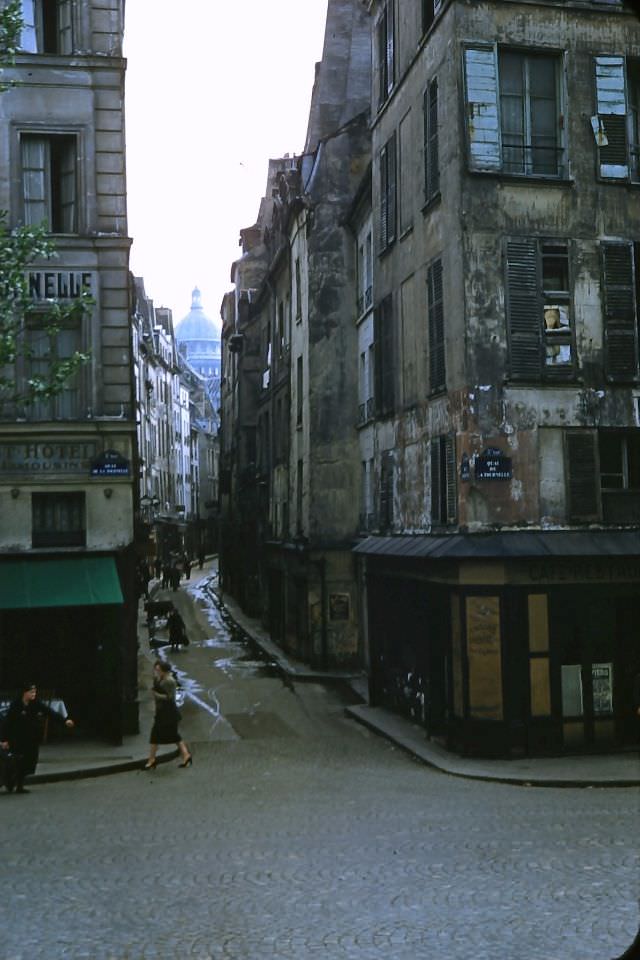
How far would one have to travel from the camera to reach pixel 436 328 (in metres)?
22.6

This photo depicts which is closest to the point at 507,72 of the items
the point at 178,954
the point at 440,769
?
the point at 440,769

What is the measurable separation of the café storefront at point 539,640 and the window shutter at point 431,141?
6932 mm

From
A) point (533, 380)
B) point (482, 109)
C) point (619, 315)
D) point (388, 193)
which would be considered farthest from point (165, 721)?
point (388, 193)

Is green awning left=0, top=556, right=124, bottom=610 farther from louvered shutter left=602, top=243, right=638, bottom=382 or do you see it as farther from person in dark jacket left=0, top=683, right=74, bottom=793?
louvered shutter left=602, top=243, right=638, bottom=382

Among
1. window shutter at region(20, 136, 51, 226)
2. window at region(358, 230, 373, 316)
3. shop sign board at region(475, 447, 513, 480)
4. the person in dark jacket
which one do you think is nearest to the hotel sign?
window shutter at region(20, 136, 51, 226)

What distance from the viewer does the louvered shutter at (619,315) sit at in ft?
69.8

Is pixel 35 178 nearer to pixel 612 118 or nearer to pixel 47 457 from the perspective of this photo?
pixel 47 457

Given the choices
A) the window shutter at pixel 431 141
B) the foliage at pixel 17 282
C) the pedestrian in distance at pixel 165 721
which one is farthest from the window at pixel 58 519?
the window shutter at pixel 431 141

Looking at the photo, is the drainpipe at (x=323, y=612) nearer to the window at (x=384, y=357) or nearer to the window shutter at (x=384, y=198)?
the window at (x=384, y=357)

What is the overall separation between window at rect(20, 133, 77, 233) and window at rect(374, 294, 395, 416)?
23.6ft

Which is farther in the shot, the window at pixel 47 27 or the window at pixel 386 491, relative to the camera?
the window at pixel 386 491

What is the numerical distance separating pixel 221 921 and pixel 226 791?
7.23 m

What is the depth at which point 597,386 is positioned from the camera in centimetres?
2112

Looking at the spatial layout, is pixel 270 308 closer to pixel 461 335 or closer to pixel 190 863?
pixel 461 335
